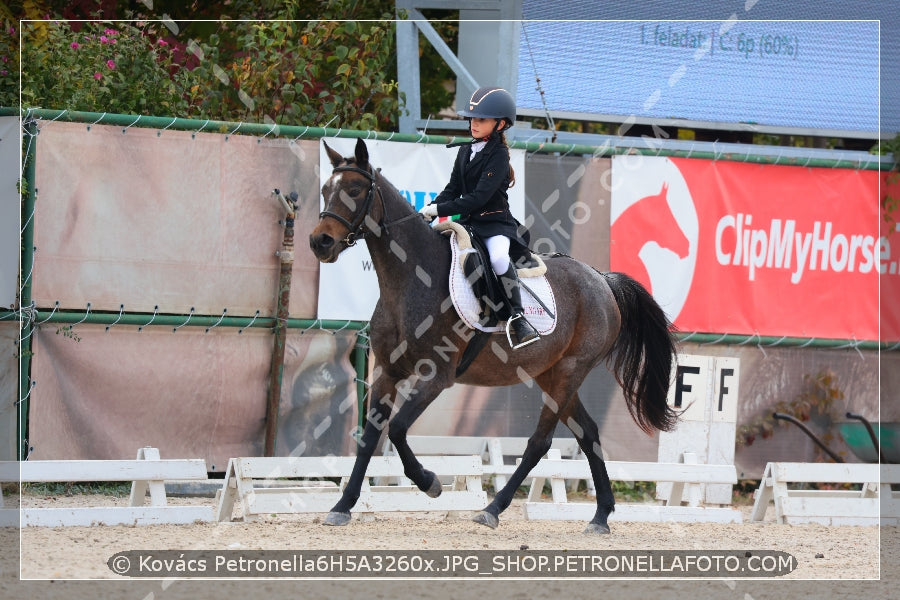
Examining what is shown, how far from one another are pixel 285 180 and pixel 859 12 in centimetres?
687

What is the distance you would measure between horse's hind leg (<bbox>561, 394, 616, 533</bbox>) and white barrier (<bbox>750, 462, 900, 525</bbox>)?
64.1 inches

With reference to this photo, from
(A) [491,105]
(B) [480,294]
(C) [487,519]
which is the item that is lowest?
(C) [487,519]

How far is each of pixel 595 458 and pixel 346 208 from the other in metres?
2.49

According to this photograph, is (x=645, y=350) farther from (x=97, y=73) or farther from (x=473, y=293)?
(x=97, y=73)

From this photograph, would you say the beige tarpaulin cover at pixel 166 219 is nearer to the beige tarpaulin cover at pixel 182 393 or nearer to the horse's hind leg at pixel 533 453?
A: the beige tarpaulin cover at pixel 182 393

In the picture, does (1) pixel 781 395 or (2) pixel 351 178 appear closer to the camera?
(2) pixel 351 178

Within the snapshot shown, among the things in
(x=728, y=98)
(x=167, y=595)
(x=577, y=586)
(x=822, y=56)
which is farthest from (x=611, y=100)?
(x=167, y=595)

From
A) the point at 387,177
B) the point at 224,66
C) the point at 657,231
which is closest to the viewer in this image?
the point at 387,177

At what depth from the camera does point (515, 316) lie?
7238 millimetres

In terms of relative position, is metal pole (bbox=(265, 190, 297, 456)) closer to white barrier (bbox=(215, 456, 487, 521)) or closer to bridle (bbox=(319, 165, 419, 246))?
white barrier (bbox=(215, 456, 487, 521))

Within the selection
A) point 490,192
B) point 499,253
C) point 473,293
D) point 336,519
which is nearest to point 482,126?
point 490,192

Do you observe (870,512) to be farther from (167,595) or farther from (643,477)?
(167,595)

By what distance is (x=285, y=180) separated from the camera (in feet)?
30.3
